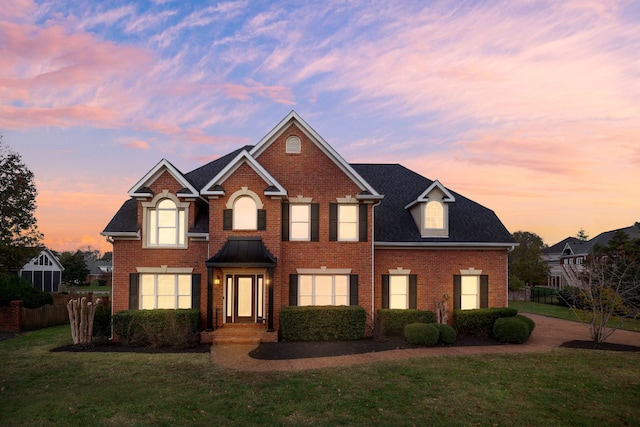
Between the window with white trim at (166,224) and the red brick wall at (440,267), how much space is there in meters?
9.33

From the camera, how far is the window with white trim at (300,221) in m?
19.2

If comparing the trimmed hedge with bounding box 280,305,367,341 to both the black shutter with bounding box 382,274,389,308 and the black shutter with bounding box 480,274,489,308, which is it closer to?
the black shutter with bounding box 382,274,389,308

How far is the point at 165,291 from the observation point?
19000 mm

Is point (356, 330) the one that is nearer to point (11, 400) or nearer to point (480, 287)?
point (480, 287)

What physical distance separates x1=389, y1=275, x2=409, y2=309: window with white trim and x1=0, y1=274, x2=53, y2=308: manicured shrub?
66.3ft

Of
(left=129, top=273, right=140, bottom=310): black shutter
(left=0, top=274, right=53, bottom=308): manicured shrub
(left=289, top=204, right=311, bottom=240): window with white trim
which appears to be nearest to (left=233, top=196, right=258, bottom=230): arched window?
(left=289, top=204, right=311, bottom=240): window with white trim

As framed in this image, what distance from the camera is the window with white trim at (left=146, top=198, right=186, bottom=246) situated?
750 inches

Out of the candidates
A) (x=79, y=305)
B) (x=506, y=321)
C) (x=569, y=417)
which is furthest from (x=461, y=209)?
(x=79, y=305)

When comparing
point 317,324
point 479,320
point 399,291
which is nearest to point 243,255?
point 317,324

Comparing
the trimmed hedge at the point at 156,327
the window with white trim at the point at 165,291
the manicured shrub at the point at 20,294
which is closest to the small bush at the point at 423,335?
the trimmed hedge at the point at 156,327

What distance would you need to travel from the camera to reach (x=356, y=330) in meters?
17.9

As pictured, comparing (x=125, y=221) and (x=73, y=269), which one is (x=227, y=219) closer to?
(x=125, y=221)

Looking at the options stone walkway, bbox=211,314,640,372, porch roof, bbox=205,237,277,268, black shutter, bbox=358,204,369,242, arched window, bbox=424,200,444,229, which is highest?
arched window, bbox=424,200,444,229

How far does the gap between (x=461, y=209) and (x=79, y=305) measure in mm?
19035
